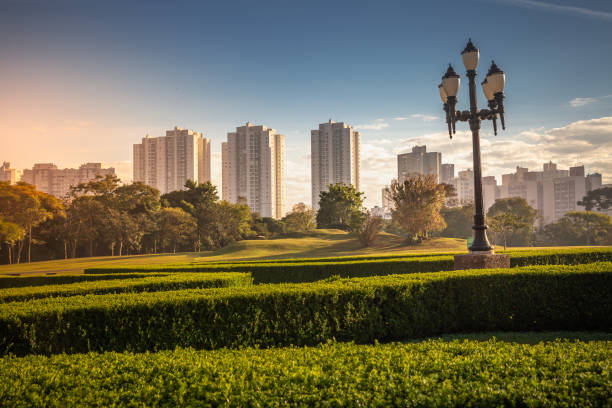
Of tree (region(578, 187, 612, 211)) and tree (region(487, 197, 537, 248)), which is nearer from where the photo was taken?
tree (region(487, 197, 537, 248))

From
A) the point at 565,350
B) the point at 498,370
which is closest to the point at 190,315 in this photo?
the point at 498,370

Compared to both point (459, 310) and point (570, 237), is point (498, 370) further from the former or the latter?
point (570, 237)

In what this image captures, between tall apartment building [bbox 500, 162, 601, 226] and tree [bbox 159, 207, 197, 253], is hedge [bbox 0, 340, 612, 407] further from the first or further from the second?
tall apartment building [bbox 500, 162, 601, 226]

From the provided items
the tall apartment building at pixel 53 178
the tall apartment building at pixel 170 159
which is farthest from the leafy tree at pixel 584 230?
the tall apartment building at pixel 53 178

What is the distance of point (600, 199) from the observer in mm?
65938

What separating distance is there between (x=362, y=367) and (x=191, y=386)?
1.40 m

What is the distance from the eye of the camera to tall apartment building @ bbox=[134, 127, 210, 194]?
10275 centimetres

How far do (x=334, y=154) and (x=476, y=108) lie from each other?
94531 mm

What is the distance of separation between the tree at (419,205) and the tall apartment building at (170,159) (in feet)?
244

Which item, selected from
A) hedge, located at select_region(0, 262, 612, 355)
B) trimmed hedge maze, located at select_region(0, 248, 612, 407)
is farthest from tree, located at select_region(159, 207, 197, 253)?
hedge, located at select_region(0, 262, 612, 355)

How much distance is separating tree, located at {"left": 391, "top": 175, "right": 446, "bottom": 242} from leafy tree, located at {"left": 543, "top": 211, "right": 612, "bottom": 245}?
99.9ft

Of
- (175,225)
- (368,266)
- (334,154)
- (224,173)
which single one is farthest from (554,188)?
(368,266)

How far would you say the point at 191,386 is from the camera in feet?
9.64

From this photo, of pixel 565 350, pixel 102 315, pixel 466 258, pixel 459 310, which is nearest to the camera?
pixel 565 350
